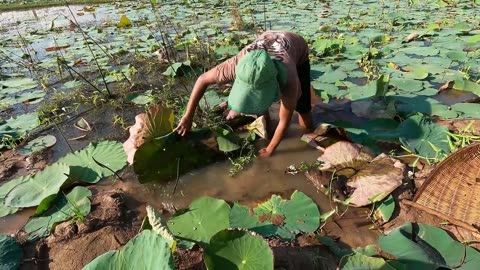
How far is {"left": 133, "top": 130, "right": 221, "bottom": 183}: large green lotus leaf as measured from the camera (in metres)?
2.55

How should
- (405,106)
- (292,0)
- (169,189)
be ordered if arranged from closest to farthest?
(169,189) < (405,106) < (292,0)

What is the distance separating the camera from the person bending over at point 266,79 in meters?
2.05

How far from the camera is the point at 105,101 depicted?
3.80 m

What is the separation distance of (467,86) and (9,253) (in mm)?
3907

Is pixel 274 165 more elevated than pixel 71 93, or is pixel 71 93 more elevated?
pixel 71 93

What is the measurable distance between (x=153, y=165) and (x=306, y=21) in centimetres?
471

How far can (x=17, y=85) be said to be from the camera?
4.28 meters

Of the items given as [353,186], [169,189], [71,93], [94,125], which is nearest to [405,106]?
[353,186]

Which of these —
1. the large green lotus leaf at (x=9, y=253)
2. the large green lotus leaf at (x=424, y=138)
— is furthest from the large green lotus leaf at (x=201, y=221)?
the large green lotus leaf at (x=424, y=138)

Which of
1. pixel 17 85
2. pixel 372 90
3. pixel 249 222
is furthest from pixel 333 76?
pixel 17 85

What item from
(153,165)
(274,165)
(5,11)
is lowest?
(274,165)

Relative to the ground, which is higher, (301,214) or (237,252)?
(237,252)

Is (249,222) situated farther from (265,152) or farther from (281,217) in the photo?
(265,152)

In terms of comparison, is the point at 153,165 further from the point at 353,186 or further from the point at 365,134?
the point at 365,134
